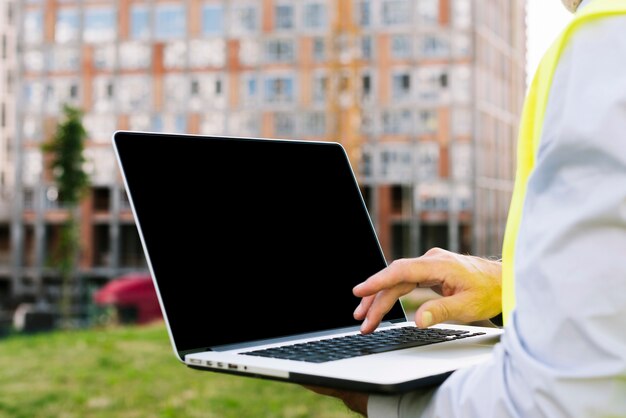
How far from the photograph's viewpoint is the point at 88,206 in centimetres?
2903

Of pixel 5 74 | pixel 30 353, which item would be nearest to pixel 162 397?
pixel 30 353

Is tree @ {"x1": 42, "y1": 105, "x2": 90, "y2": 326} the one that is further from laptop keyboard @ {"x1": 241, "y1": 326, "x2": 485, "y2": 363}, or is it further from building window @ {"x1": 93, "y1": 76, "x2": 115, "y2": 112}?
laptop keyboard @ {"x1": 241, "y1": 326, "x2": 485, "y2": 363}

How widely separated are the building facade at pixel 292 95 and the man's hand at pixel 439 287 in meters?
21.7

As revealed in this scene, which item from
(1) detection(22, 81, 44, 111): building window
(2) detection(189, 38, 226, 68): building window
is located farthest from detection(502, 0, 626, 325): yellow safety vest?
(1) detection(22, 81, 44, 111): building window

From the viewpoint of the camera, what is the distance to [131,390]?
4906 mm

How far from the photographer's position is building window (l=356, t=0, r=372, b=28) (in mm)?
26344

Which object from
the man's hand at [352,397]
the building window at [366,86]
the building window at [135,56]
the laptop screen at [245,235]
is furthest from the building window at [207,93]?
the man's hand at [352,397]

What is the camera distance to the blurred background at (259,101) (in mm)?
25250

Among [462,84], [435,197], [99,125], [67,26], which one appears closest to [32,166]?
[99,125]

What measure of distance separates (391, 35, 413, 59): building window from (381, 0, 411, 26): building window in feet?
1.53

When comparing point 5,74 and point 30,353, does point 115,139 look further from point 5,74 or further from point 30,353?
point 5,74

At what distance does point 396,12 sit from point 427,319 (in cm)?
2626

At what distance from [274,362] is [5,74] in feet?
103

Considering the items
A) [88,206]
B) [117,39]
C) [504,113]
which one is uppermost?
[117,39]
